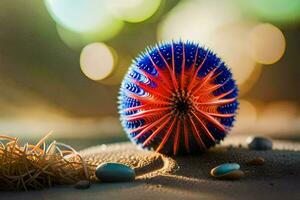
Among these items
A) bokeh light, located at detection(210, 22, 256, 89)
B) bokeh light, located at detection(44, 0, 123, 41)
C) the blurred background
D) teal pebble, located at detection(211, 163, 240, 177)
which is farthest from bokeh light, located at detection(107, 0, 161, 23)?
teal pebble, located at detection(211, 163, 240, 177)

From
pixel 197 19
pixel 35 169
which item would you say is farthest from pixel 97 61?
pixel 35 169

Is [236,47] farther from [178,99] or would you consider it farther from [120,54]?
[178,99]

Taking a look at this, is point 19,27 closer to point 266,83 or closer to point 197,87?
point 197,87

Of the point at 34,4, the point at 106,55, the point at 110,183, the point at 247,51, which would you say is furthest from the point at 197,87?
the point at 247,51

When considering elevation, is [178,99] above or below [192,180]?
above

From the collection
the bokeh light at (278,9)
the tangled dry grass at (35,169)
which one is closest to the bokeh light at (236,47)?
the bokeh light at (278,9)

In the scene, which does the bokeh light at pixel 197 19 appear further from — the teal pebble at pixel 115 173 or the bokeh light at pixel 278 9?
the teal pebble at pixel 115 173

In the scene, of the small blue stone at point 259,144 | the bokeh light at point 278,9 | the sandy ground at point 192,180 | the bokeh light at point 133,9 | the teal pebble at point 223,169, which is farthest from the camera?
the bokeh light at point 278,9
